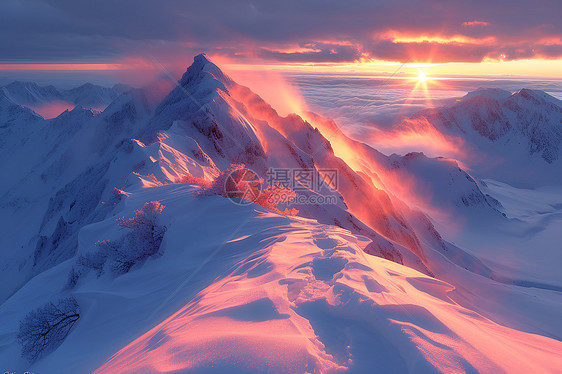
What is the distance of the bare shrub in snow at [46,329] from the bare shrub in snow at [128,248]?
1497 mm

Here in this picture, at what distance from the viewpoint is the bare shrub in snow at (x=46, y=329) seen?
269 inches

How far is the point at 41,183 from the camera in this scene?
93.4m

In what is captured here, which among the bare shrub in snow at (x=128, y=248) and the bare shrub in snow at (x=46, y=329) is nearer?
the bare shrub in snow at (x=46, y=329)

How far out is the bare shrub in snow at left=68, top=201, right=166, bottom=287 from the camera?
28.7ft

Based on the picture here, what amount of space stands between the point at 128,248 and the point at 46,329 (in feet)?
8.57

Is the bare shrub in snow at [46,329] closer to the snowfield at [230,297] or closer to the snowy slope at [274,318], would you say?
the snowfield at [230,297]

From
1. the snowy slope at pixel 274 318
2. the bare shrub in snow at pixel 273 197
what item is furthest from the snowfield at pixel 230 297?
the bare shrub in snow at pixel 273 197

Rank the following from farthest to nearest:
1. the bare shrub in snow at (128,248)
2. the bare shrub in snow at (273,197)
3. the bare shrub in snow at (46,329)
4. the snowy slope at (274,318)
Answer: the bare shrub in snow at (273,197) < the bare shrub in snow at (128,248) < the bare shrub in snow at (46,329) < the snowy slope at (274,318)

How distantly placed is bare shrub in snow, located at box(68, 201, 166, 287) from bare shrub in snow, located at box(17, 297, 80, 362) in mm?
1497

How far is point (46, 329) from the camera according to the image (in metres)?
7.07

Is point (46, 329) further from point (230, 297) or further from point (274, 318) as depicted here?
point (274, 318)

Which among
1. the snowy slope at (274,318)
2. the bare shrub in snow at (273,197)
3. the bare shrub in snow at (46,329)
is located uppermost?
the snowy slope at (274,318)

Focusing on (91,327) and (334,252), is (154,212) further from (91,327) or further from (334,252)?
(334,252)

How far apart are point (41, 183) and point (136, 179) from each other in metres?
103
